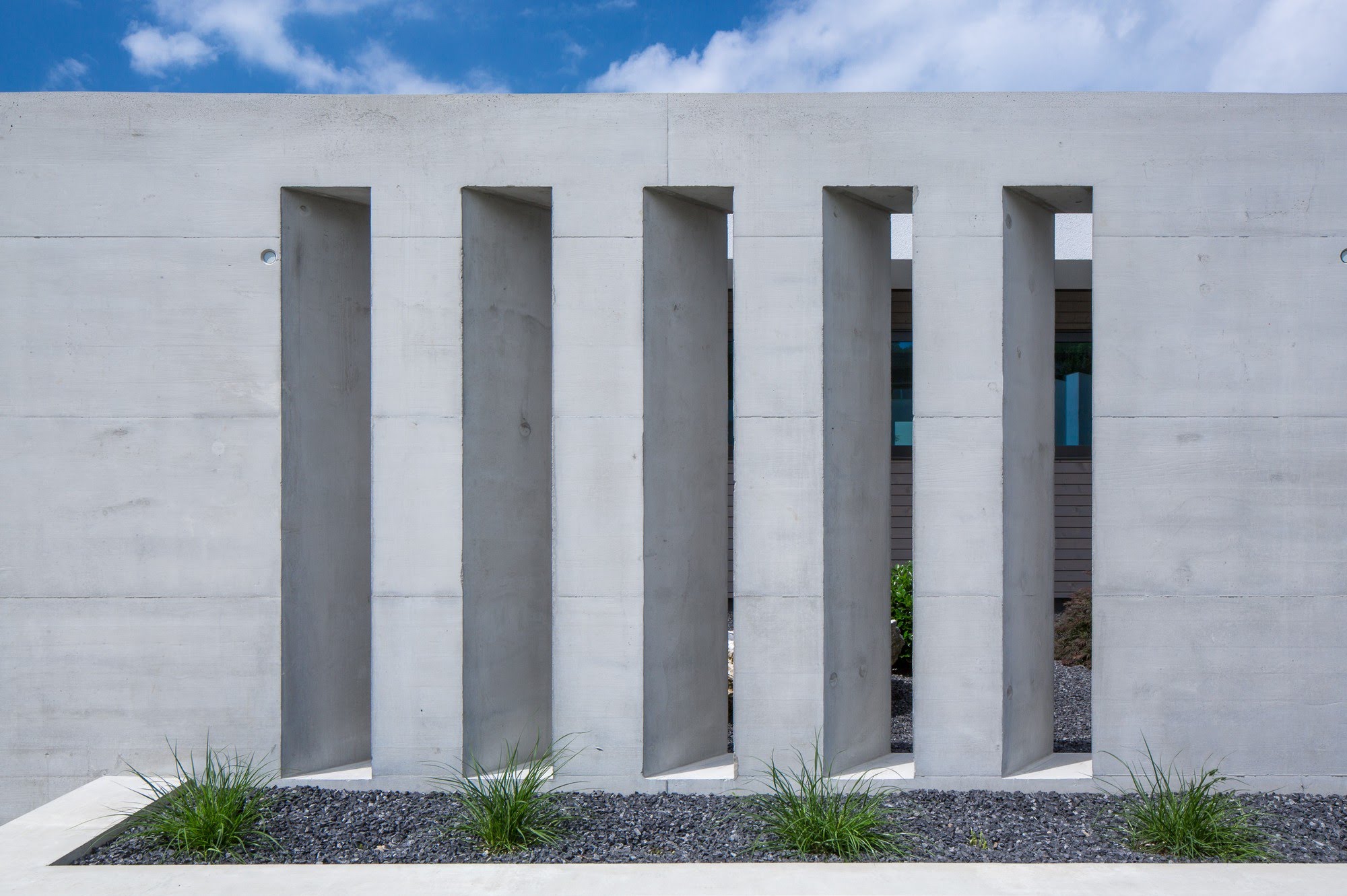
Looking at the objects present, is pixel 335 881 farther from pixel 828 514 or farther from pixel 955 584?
pixel 955 584

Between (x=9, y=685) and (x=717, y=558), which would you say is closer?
(x=9, y=685)

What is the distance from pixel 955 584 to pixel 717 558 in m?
1.47

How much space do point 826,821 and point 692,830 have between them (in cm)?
75

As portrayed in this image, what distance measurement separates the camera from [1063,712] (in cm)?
770

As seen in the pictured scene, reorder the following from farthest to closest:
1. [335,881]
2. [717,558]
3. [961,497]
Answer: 1. [717,558]
2. [961,497]
3. [335,881]

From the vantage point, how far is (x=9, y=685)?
5.50 meters

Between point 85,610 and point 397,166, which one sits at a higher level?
point 397,166

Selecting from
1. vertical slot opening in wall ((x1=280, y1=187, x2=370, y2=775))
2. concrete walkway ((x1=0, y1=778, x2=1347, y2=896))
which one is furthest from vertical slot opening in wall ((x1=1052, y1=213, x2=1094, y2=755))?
vertical slot opening in wall ((x1=280, y1=187, x2=370, y2=775))

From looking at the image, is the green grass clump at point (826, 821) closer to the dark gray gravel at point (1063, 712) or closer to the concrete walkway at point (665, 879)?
the concrete walkway at point (665, 879)

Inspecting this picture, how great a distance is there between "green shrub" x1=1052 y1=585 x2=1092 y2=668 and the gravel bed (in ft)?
12.5

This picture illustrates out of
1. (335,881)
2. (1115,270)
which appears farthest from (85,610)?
(1115,270)

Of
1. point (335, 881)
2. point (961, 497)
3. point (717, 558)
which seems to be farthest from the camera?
point (717, 558)

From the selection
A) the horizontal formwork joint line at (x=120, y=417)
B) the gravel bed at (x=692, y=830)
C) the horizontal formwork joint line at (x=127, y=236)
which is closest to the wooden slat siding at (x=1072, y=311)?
the gravel bed at (x=692, y=830)

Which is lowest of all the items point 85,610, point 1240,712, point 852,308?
point 1240,712
